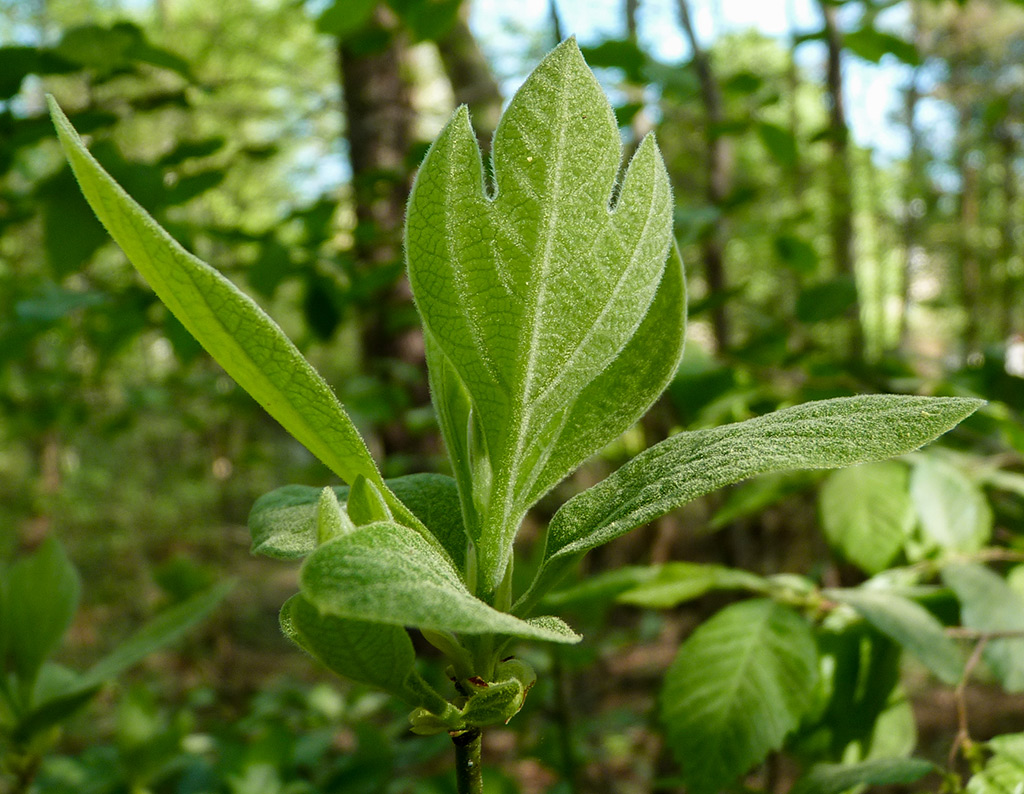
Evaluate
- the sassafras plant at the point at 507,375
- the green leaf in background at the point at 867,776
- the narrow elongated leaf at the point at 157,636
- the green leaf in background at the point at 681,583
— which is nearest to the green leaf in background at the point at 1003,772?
the green leaf in background at the point at 867,776

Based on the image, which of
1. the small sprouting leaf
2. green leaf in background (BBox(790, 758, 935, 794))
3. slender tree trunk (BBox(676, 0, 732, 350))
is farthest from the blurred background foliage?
the small sprouting leaf

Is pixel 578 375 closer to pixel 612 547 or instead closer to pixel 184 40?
pixel 612 547

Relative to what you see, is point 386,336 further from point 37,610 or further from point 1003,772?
point 1003,772

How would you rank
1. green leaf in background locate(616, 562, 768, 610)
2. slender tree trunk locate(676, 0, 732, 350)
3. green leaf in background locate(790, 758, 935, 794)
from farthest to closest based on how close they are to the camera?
slender tree trunk locate(676, 0, 732, 350) < green leaf in background locate(616, 562, 768, 610) < green leaf in background locate(790, 758, 935, 794)

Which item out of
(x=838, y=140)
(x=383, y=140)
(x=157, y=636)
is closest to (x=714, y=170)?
(x=838, y=140)

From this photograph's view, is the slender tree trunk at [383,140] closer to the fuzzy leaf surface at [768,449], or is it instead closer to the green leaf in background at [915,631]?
the green leaf in background at [915,631]

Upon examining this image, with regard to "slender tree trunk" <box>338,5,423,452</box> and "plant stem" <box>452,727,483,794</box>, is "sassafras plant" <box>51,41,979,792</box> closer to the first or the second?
"plant stem" <box>452,727,483,794</box>

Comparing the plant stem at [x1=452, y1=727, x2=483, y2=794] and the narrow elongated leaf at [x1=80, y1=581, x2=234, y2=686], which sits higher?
the plant stem at [x1=452, y1=727, x2=483, y2=794]
